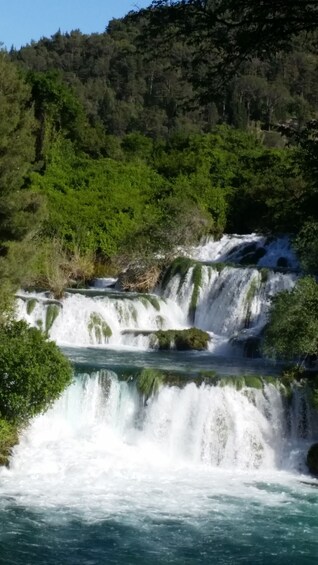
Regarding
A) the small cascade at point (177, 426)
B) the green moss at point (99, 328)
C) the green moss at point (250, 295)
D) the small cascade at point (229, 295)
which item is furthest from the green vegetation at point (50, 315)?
the small cascade at point (177, 426)

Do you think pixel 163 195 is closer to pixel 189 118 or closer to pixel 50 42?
pixel 189 118

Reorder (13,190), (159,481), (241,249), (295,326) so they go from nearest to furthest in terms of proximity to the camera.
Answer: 1. (159,481)
2. (295,326)
3. (13,190)
4. (241,249)

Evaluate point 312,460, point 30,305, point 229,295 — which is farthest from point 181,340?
point 312,460

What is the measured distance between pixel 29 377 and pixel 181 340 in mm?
8863

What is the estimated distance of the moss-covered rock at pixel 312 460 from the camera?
1557cm

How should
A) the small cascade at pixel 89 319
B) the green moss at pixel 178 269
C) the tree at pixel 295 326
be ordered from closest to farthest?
1. the tree at pixel 295 326
2. the small cascade at pixel 89 319
3. the green moss at pixel 178 269

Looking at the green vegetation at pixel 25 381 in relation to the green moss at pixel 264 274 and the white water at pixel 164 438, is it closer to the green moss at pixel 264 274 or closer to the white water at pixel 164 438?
the white water at pixel 164 438

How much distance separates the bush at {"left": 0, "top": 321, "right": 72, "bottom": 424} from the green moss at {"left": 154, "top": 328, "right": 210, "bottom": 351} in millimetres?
7537

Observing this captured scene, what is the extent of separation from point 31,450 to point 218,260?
57.6ft

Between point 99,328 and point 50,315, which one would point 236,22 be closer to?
point 99,328

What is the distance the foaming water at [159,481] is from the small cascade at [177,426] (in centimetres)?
2

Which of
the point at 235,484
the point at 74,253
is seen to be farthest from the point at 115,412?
the point at 74,253

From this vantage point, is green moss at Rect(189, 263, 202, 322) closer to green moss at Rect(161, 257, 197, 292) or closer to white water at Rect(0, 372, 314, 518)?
green moss at Rect(161, 257, 197, 292)

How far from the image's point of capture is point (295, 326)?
17359mm
